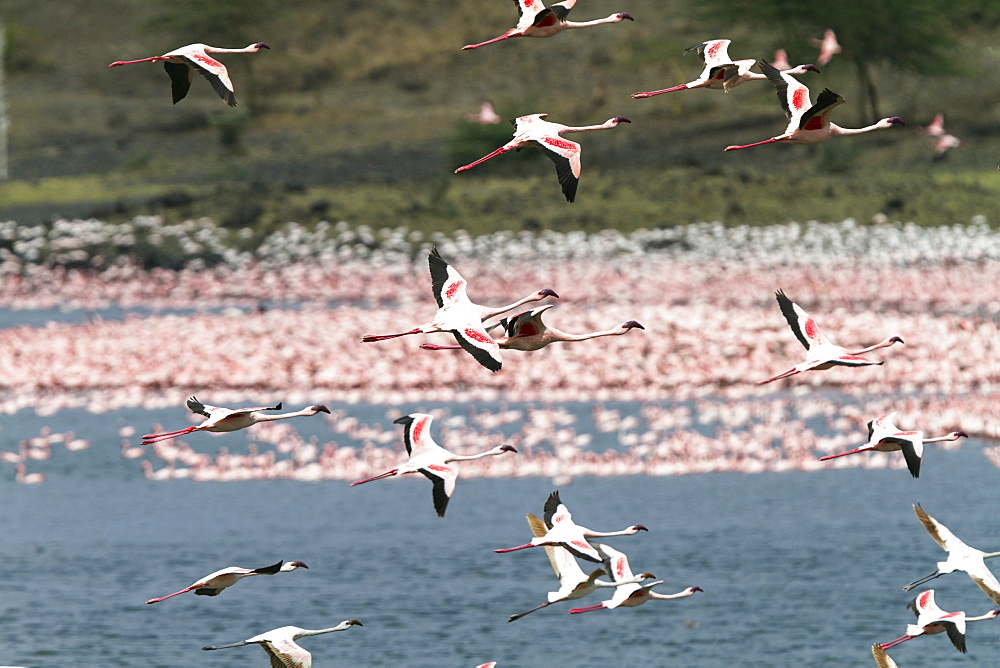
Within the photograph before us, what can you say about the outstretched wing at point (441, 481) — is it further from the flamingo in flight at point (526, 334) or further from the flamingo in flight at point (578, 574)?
the flamingo in flight at point (578, 574)

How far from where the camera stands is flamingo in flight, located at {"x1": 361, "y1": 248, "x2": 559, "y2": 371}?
6727mm

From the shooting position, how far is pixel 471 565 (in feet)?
48.6

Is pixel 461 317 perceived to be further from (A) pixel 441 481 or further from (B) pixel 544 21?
(B) pixel 544 21

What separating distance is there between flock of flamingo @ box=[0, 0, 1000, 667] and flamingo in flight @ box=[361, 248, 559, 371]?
2 centimetres

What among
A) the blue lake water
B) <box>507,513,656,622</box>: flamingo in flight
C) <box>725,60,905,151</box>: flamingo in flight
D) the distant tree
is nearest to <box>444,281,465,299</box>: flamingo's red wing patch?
<box>725,60,905,151</box>: flamingo in flight

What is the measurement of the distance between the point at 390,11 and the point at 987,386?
227ft

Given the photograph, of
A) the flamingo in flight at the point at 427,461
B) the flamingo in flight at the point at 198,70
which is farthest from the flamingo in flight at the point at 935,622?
the flamingo in flight at the point at 198,70

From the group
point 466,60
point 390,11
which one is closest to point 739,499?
point 466,60

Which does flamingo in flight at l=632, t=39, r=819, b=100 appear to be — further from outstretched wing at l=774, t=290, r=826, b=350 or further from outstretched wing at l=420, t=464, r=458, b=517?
outstretched wing at l=420, t=464, r=458, b=517

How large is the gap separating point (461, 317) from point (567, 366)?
570 inches

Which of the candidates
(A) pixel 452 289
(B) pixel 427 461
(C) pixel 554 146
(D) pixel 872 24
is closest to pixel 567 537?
(B) pixel 427 461

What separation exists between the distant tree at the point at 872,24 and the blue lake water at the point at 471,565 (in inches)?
1496

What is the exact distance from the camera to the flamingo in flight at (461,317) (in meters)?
6.73

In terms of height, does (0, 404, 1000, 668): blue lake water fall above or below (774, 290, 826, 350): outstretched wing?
below
